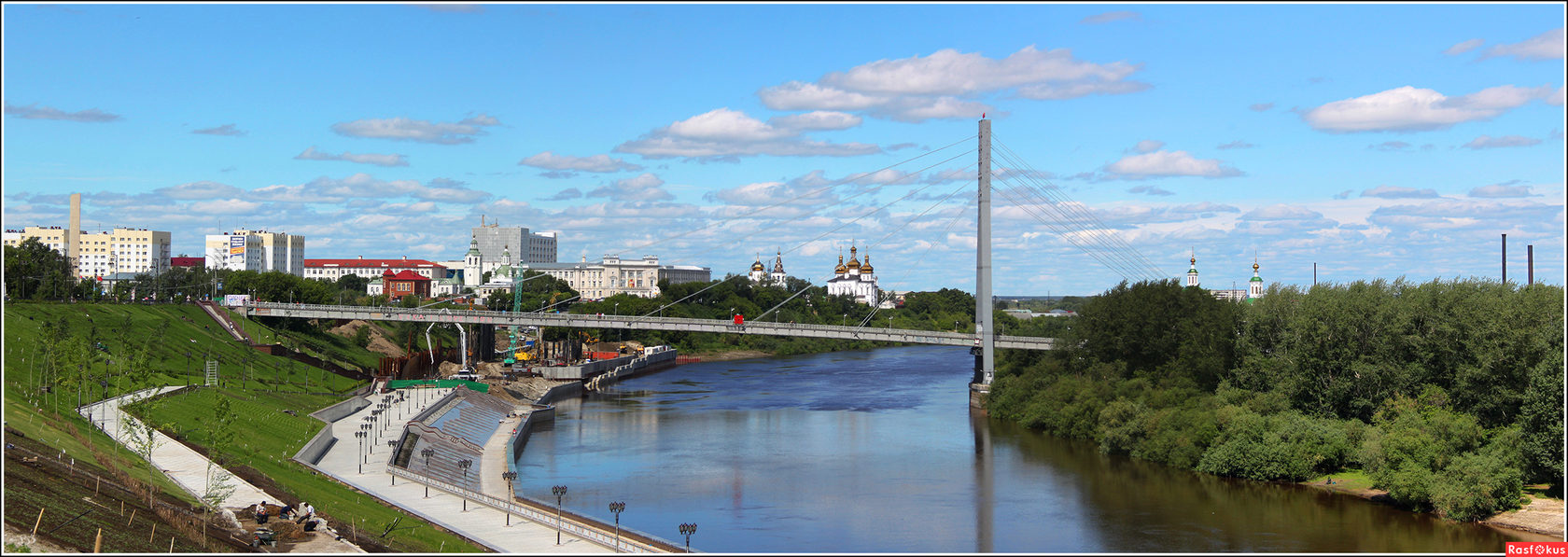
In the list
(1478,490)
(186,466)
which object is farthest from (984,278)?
(186,466)

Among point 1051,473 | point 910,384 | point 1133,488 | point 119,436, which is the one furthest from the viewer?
point 910,384

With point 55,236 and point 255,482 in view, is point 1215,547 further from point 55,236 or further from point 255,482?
point 55,236

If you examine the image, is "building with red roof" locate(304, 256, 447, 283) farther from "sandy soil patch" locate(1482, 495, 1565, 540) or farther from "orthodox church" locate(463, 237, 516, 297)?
"sandy soil patch" locate(1482, 495, 1565, 540)

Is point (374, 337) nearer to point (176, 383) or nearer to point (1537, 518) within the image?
point (176, 383)

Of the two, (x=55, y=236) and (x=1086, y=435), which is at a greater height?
(x=55, y=236)

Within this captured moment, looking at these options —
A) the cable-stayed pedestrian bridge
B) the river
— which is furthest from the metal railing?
the cable-stayed pedestrian bridge

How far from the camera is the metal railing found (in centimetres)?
2252

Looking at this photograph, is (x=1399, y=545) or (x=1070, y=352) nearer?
(x=1399, y=545)

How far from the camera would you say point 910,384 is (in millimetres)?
67188

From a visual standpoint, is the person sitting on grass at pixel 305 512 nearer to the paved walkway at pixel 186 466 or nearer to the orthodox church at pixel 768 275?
the paved walkway at pixel 186 466

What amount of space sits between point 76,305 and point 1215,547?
167ft

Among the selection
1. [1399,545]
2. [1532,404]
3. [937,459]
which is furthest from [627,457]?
[1532,404]

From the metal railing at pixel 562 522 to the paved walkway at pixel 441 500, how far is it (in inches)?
7.1

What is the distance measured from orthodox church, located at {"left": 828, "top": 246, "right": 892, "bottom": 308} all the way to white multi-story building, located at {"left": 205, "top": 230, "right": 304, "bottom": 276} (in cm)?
7267
